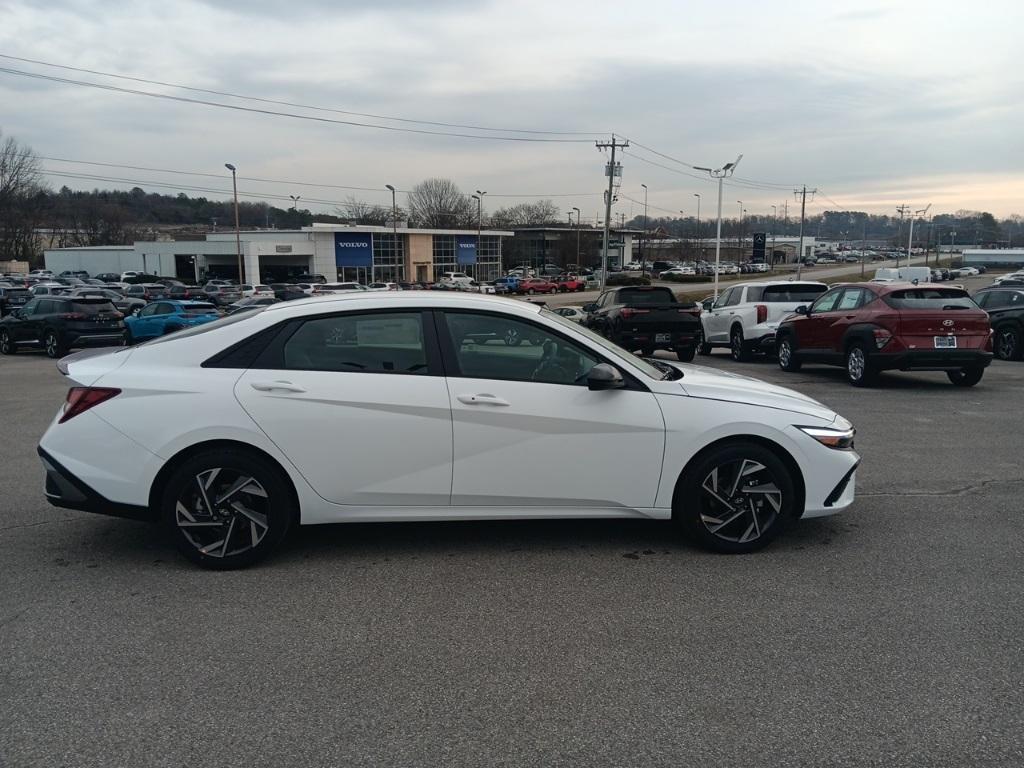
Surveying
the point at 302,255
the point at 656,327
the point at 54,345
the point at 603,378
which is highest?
the point at 302,255

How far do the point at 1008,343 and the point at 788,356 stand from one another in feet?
18.1

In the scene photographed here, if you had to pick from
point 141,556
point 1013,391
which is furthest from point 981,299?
point 141,556

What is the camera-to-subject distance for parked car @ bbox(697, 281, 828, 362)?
16.8m

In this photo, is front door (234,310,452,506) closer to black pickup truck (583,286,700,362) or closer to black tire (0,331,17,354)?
black pickup truck (583,286,700,362)

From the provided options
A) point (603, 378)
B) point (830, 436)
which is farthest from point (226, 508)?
Answer: point (830, 436)

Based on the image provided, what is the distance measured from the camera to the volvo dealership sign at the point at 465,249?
9519 cm

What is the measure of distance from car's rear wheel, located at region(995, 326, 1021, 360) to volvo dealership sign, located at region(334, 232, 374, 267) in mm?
71084

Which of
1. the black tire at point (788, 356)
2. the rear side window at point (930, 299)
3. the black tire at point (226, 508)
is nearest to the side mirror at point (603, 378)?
the black tire at point (226, 508)

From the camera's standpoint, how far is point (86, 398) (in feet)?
15.3

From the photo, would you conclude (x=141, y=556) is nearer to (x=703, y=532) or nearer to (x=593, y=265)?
(x=703, y=532)

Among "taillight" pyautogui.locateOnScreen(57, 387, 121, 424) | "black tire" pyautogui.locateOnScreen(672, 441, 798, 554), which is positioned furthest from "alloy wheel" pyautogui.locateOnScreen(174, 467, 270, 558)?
"black tire" pyautogui.locateOnScreen(672, 441, 798, 554)

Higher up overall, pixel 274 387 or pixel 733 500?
pixel 274 387

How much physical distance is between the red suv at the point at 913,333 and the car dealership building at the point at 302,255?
70752 millimetres

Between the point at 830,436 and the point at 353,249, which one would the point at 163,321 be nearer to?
the point at 830,436
